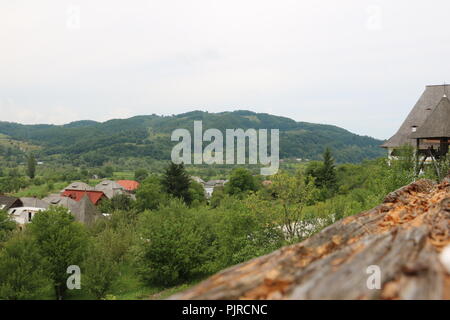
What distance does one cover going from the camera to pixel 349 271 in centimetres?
298

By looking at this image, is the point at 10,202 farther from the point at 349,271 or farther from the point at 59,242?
the point at 349,271

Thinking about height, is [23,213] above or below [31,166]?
below

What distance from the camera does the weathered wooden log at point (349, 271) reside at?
2797 mm

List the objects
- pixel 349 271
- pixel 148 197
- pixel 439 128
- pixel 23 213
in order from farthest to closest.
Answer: pixel 23 213
pixel 148 197
pixel 439 128
pixel 349 271

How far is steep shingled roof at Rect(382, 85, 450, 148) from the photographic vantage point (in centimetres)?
2959

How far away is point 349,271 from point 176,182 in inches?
2047

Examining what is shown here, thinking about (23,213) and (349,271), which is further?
(23,213)

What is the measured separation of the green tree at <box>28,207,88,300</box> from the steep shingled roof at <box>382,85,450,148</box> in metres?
24.5

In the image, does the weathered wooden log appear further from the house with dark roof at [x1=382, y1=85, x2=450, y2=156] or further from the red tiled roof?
the red tiled roof

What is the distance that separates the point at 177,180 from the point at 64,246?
2845 centimetres

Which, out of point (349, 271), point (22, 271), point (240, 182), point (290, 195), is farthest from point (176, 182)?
point (349, 271)

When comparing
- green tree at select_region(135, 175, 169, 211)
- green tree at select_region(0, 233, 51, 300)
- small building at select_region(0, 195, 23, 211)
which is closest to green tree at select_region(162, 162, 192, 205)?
green tree at select_region(135, 175, 169, 211)

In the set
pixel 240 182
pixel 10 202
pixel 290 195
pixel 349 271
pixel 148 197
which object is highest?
pixel 349 271
